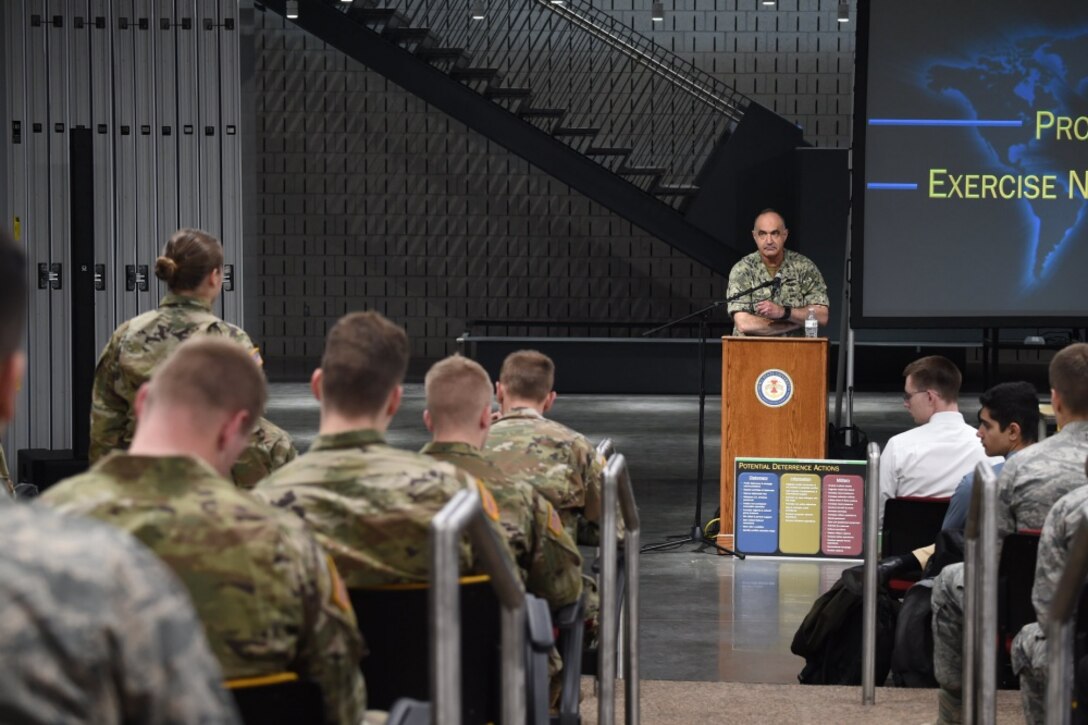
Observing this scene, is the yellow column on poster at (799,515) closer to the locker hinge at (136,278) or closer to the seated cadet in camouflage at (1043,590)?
the seated cadet in camouflage at (1043,590)

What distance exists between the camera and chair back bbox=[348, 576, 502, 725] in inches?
98.7

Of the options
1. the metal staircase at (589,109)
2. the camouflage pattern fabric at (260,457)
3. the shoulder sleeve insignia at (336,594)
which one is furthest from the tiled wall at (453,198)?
the shoulder sleeve insignia at (336,594)

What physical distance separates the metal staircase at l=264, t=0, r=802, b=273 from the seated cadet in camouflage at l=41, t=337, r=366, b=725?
12.4m

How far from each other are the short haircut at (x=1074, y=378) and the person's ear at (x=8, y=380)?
328 cm

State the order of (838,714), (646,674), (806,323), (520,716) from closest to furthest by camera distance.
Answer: (520,716) < (838,714) < (646,674) < (806,323)

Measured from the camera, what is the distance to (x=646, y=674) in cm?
525

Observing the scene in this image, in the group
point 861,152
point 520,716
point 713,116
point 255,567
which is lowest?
point 520,716

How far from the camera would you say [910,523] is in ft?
16.9

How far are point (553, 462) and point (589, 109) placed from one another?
1489cm

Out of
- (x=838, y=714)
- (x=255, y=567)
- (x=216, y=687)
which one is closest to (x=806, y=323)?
(x=838, y=714)

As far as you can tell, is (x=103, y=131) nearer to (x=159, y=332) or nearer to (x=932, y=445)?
(x=159, y=332)

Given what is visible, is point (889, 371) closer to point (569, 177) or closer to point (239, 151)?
point (569, 177)

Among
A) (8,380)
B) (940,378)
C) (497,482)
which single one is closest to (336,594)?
(8,380)

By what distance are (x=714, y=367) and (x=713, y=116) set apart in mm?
3185
